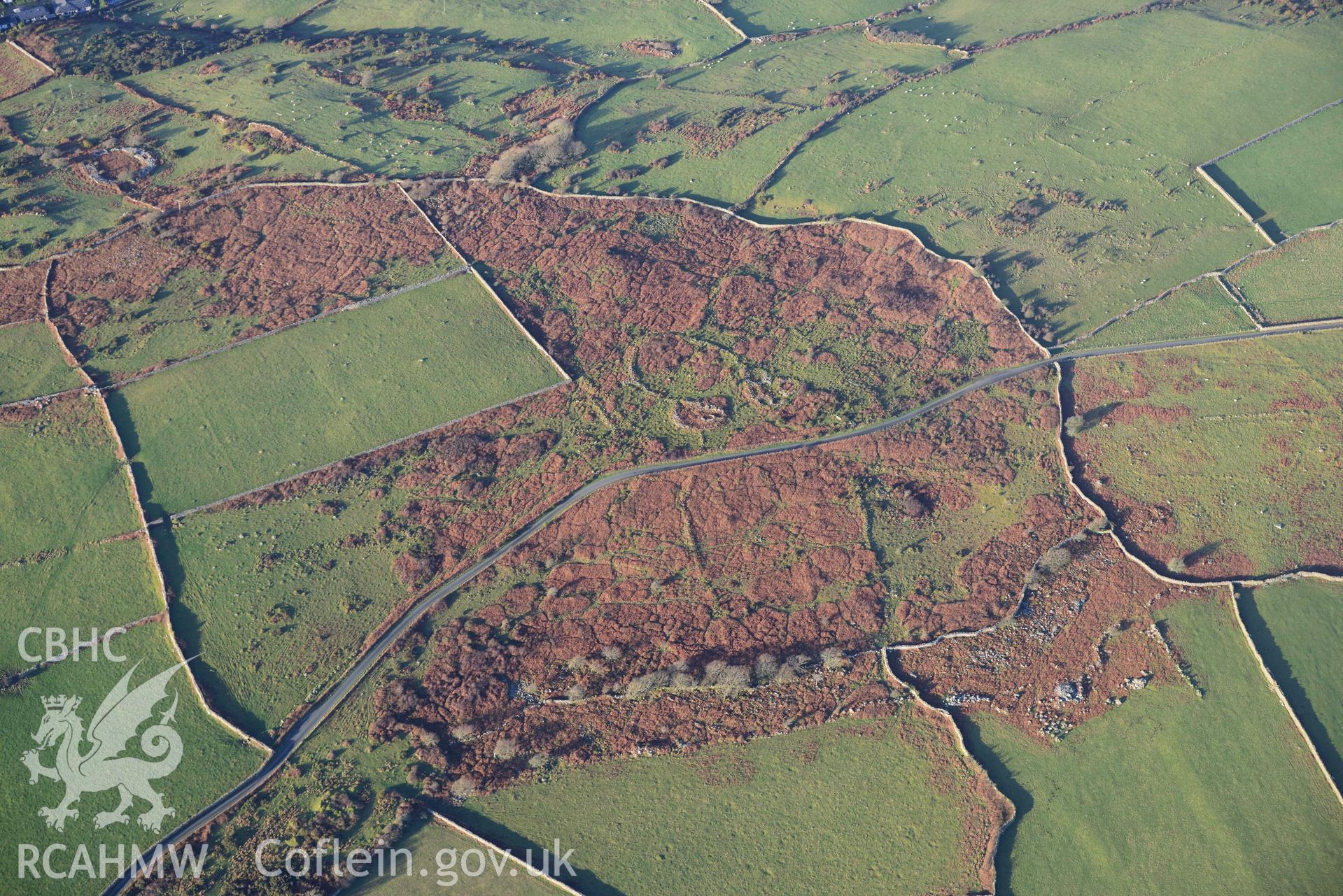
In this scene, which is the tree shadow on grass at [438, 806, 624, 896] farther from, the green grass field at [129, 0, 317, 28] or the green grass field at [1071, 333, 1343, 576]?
the green grass field at [129, 0, 317, 28]

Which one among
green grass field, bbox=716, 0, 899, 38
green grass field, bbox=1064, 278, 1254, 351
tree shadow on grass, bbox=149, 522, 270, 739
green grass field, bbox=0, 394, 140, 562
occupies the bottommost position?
tree shadow on grass, bbox=149, 522, 270, 739

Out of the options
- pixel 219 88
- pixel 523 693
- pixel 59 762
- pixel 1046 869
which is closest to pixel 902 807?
pixel 1046 869

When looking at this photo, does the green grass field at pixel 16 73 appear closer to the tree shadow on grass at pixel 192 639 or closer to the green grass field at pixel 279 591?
the tree shadow on grass at pixel 192 639

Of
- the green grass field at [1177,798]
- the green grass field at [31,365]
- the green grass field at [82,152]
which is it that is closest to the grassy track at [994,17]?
the green grass field at [82,152]

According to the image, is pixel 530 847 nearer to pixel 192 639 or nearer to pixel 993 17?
pixel 192 639

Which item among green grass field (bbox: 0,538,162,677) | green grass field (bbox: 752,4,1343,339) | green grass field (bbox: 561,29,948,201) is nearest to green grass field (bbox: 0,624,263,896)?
green grass field (bbox: 0,538,162,677)

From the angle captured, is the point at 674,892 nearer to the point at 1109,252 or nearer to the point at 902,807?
the point at 902,807
